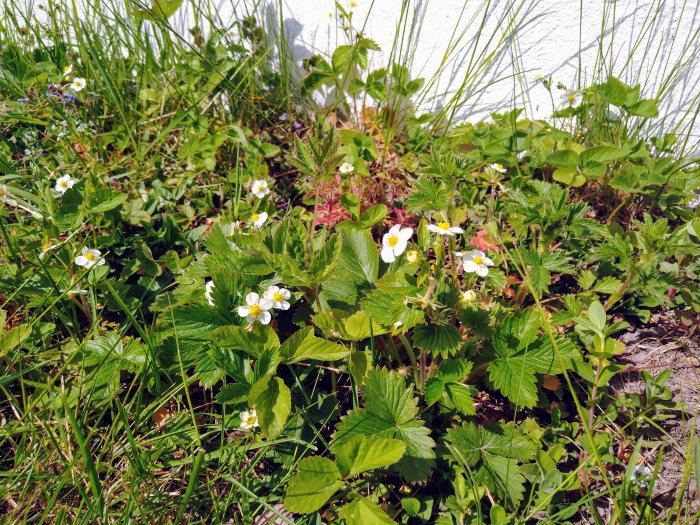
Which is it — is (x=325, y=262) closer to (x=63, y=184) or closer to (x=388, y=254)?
(x=388, y=254)

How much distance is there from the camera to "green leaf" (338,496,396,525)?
1.25 meters

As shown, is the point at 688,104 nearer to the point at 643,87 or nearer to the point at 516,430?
the point at 643,87

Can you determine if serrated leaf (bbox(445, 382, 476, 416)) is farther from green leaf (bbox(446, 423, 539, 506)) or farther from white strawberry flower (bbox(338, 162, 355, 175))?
white strawberry flower (bbox(338, 162, 355, 175))

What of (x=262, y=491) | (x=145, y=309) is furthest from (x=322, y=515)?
(x=145, y=309)

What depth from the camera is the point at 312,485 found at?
1.29 metres

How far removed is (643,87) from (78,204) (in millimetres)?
2361

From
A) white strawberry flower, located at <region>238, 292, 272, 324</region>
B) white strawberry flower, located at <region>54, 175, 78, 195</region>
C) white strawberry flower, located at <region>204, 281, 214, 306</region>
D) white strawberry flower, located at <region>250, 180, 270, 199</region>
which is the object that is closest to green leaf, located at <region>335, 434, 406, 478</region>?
white strawberry flower, located at <region>238, 292, 272, 324</region>

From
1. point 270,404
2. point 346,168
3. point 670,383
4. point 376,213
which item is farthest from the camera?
point 346,168

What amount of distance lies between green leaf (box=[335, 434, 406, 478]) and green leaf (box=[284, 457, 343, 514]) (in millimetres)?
38

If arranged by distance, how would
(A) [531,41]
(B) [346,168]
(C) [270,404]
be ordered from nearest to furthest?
(C) [270,404] < (B) [346,168] < (A) [531,41]

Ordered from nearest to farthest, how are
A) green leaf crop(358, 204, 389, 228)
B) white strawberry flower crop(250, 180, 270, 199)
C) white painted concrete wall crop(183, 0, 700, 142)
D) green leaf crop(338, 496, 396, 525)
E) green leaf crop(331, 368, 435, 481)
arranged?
green leaf crop(338, 496, 396, 525), green leaf crop(331, 368, 435, 481), green leaf crop(358, 204, 389, 228), white strawberry flower crop(250, 180, 270, 199), white painted concrete wall crop(183, 0, 700, 142)

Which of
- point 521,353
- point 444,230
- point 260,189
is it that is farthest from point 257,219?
point 521,353

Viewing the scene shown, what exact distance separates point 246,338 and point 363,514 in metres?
0.53

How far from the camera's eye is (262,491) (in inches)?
58.4
